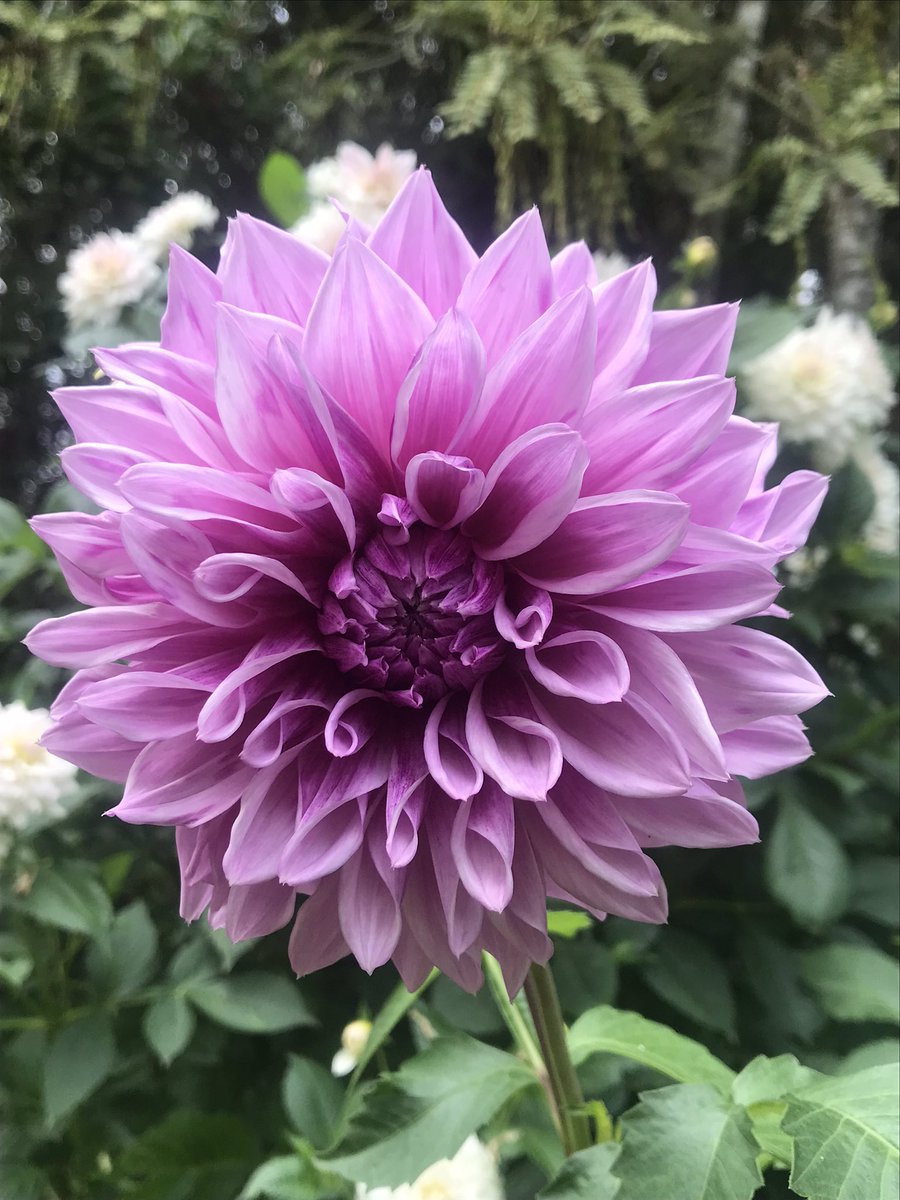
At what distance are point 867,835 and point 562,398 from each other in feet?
2.41

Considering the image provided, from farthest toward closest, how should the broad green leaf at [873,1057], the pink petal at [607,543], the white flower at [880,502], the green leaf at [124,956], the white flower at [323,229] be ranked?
the white flower at [880,502] < the white flower at [323,229] < the green leaf at [124,956] < the broad green leaf at [873,1057] < the pink petal at [607,543]

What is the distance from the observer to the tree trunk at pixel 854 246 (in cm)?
111

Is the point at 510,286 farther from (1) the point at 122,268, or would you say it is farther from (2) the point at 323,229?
(1) the point at 122,268

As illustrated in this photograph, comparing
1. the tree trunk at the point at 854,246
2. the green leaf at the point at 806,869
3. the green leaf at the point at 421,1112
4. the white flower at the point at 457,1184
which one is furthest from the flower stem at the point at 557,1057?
the tree trunk at the point at 854,246

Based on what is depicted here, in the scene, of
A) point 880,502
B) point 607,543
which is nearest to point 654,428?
point 607,543

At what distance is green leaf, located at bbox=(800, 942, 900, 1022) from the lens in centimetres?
63

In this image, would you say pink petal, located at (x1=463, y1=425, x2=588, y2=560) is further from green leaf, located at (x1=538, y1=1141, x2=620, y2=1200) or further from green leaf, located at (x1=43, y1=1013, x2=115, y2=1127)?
green leaf, located at (x1=43, y1=1013, x2=115, y2=1127)

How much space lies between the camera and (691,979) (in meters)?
0.74

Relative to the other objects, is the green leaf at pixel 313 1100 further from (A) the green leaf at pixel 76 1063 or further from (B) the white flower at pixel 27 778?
(B) the white flower at pixel 27 778

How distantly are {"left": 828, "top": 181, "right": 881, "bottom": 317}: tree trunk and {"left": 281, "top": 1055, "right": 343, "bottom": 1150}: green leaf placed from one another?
111 centimetres

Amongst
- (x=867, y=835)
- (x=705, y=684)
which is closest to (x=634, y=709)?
(x=705, y=684)

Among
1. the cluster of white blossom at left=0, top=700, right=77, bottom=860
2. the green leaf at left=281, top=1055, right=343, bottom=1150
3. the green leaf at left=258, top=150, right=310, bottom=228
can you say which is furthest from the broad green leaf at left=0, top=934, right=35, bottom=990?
the green leaf at left=258, top=150, right=310, bottom=228

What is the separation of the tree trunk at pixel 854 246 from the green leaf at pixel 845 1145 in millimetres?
1036

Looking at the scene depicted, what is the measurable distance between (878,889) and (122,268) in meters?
1.05
